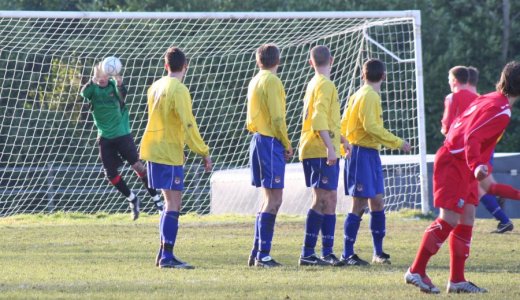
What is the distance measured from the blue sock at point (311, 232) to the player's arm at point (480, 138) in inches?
105

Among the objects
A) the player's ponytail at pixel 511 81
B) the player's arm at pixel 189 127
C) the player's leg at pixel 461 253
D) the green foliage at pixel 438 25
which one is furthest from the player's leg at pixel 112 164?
the green foliage at pixel 438 25

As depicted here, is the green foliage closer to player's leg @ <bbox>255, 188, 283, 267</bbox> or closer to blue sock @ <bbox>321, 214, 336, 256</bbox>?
blue sock @ <bbox>321, 214, 336, 256</bbox>

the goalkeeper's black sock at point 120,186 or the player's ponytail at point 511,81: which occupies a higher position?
the player's ponytail at point 511,81

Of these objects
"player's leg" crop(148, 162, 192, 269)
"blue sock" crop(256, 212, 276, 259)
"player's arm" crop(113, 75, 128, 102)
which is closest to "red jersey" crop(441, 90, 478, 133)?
"blue sock" crop(256, 212, 276, 259)

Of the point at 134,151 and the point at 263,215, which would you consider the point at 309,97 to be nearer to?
the point at 263,215

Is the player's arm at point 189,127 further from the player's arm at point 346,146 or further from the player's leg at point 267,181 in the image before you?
the player's arm at point 346,146

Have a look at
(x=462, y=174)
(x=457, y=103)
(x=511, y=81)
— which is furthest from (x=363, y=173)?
(x=511, y=81)

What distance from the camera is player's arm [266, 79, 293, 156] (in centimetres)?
960

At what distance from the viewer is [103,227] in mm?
14328

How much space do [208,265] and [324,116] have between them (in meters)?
1.63

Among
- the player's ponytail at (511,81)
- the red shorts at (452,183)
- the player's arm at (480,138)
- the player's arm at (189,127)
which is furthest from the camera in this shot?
the player's arm at (189,127)

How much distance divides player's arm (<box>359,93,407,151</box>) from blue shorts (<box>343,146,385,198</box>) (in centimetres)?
19

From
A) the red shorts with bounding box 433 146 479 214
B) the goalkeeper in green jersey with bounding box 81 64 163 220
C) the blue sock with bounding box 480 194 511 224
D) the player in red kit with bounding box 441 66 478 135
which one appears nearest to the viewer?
the red shorts with bounding box 433 146 479 214

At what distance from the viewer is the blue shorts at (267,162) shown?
967 cm
